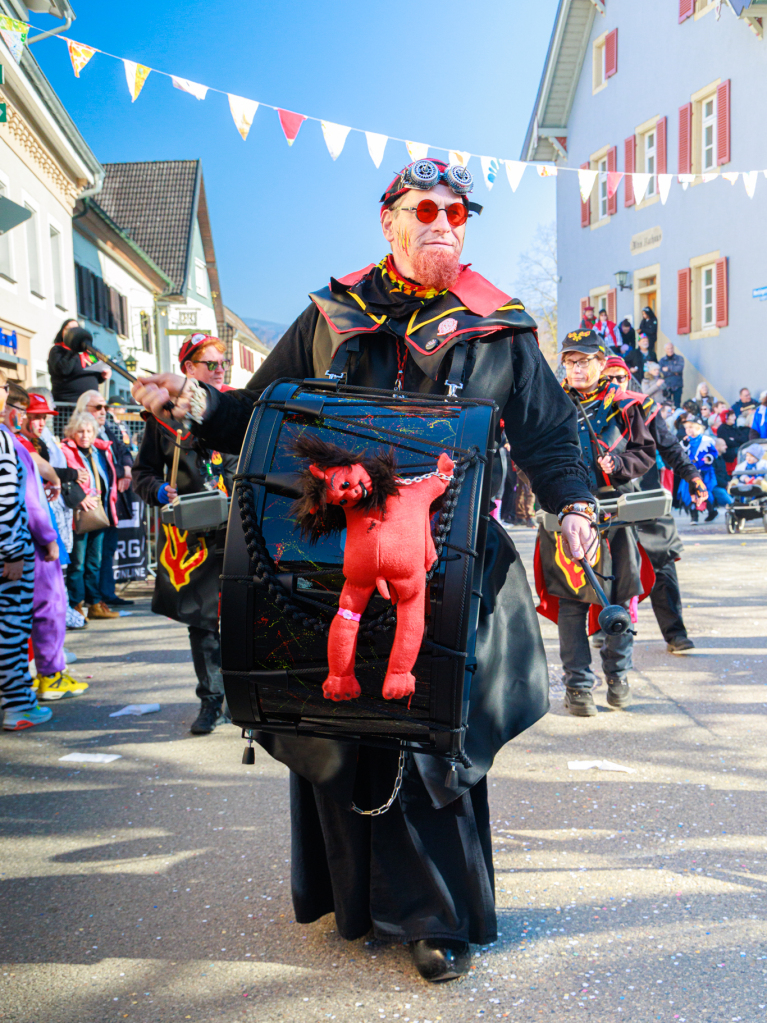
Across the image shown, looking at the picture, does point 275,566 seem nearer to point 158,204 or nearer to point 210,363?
point 210,363

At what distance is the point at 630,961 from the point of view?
8.28ft

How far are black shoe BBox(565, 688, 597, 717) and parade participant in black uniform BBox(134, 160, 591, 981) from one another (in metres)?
2.47

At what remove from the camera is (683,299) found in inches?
883

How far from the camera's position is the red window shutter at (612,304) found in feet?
86.3

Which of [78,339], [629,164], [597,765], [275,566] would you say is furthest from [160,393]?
[629,164]

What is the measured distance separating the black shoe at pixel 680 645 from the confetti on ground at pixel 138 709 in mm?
3271

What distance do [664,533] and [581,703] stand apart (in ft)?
4.45

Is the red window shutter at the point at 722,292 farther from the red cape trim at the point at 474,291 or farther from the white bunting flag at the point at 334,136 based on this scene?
the red cape trim at the point at 474,291

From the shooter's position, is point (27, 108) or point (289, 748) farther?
point (27, 108)

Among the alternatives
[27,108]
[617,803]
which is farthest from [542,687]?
[27,108]

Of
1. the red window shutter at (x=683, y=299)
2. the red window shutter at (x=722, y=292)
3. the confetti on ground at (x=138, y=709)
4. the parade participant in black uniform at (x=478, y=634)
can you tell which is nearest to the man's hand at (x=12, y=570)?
the confetti on ground at (x=138, y=709)

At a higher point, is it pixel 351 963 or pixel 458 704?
pixel 458 704

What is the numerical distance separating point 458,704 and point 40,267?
18430 mm

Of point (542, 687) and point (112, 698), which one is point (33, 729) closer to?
point (112, 698)
